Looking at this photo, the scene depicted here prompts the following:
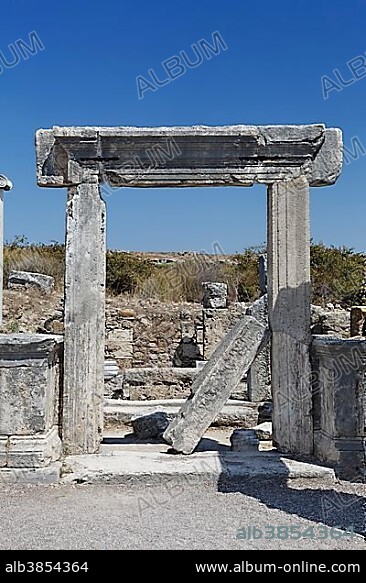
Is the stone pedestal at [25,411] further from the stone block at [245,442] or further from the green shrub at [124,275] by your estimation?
the green shrub at [124,275]

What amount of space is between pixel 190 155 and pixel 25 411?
2.87 metres

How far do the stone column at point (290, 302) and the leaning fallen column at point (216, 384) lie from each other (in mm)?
256

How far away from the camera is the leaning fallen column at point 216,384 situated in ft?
20.6

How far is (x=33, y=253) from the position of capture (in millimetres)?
20766

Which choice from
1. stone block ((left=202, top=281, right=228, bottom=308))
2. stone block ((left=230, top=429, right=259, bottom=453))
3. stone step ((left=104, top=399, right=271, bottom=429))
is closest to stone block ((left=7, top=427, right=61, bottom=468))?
stone block ((left=230, top=429, right=259, bottom=453))

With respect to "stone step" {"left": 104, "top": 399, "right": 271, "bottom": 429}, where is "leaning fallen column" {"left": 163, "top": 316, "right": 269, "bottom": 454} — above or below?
above

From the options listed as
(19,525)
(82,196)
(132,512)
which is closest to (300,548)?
(132,512)

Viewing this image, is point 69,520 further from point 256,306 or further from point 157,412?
point 157,412

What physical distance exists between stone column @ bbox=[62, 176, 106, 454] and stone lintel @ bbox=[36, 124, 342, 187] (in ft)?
0.82

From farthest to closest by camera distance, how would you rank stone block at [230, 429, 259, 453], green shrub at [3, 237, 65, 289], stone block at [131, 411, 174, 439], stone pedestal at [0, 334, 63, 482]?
green shrub at [3, 237, 65, 289], stone block at [131, 411, 174, 439], stone block at [230, 429, 259, 453], stone pedestal at [0, 334, 63, 482]

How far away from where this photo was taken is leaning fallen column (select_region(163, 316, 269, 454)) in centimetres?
627

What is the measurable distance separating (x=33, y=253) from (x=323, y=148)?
51.6 ft

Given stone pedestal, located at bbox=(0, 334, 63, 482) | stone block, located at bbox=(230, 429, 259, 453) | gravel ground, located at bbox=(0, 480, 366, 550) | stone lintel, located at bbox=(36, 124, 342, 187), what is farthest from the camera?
stone block, located at bbox=(230, 429, 259, 453)
